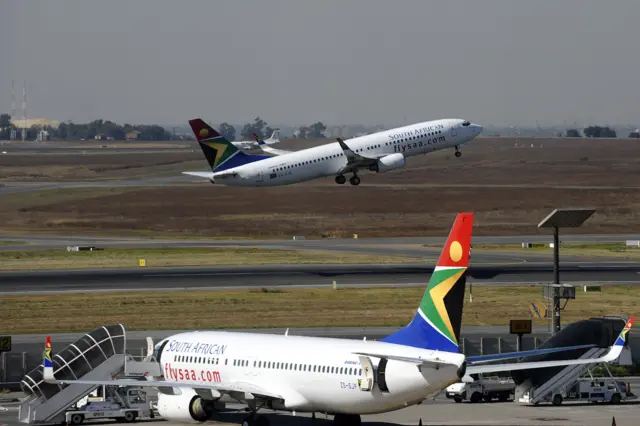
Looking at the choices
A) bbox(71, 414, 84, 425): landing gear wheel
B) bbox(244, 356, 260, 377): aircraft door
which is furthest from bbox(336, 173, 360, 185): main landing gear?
bbox(244, 356, 260, 377): aircraft door

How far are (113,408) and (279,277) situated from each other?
169 ft

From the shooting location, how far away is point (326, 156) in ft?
417

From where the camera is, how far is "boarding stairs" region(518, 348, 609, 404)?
188 ft

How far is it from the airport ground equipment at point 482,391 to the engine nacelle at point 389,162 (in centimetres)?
6660

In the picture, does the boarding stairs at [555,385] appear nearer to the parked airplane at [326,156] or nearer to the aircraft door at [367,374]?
the aircraft door at [367,374]

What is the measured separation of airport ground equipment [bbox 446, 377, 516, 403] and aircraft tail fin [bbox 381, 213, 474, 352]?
48.3 feet

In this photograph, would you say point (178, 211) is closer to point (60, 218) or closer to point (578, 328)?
point (60, 218)

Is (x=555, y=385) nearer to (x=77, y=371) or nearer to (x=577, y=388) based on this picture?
(x=577, y=388)

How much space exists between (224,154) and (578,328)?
6569 cm

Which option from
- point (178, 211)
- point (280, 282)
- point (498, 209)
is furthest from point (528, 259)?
point (178, 211)

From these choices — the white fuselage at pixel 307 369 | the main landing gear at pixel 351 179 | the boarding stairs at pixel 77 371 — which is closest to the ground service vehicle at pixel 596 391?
the white fuselage at pixel 307 369

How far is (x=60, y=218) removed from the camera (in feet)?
561

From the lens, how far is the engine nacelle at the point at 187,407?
1912 inches

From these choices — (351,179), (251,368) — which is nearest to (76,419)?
(251,368)
